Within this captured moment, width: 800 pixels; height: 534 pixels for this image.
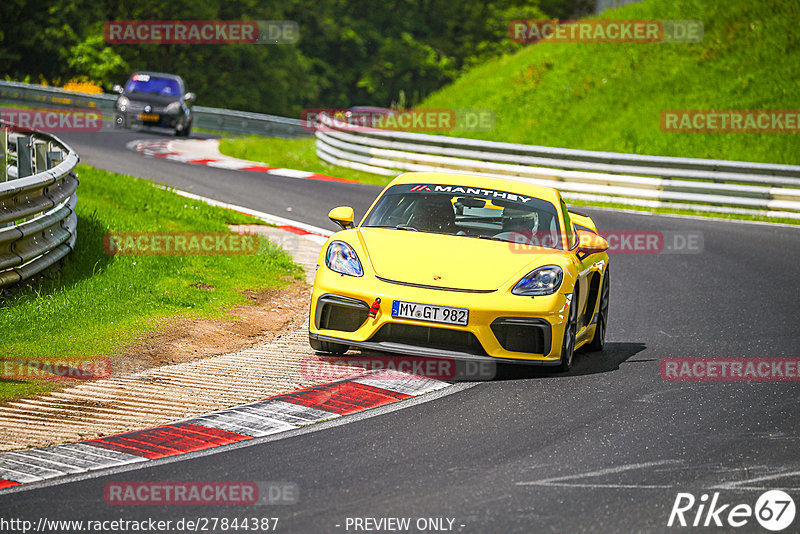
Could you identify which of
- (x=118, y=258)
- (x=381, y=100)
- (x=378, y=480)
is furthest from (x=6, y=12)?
(x=378, y=480)

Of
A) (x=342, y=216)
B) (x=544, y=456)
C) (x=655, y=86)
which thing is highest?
(x=655, y=86)

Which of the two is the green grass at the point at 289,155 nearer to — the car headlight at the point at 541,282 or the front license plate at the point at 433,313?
the car headlight at the point at 541,282

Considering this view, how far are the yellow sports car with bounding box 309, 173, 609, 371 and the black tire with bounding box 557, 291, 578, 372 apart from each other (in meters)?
0.01

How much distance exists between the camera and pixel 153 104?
3161cm

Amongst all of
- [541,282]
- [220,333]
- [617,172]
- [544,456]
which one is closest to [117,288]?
[220,333]

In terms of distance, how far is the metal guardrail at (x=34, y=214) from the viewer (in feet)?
30.8

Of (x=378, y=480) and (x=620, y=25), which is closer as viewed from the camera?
(x=378, y=480)

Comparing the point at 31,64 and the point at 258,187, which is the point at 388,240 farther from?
the point at 31,64

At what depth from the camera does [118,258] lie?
454 inches

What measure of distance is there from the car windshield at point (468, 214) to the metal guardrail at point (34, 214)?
117 inches

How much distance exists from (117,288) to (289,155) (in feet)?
61.9

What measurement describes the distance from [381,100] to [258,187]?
50.1 meters

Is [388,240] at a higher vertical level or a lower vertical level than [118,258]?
higher

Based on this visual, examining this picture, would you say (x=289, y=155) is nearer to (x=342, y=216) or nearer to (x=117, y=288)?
(x=117, y=288)
